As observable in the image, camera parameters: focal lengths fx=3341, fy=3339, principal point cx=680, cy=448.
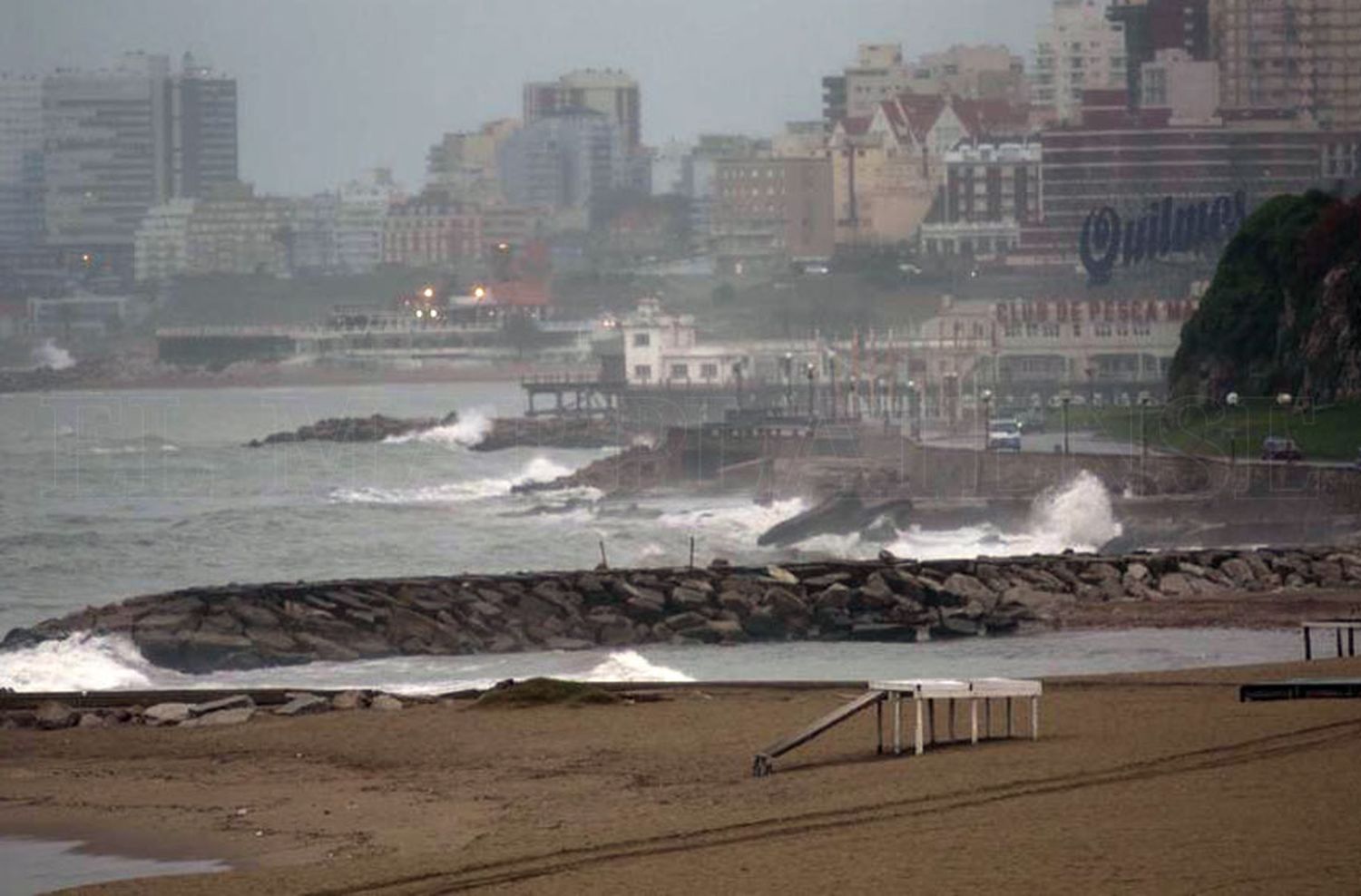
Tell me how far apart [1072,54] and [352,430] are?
59.5 m

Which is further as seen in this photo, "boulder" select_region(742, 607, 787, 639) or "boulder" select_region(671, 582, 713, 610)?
"boulder" select_region(671, 582, 713, 610)

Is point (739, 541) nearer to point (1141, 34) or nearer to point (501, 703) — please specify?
point (501, 703)

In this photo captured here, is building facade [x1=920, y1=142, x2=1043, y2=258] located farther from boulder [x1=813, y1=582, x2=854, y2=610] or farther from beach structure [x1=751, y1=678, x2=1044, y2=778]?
beach structure [x1=751, y1=678, x2=1044, y2=778]

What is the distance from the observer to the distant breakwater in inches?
874

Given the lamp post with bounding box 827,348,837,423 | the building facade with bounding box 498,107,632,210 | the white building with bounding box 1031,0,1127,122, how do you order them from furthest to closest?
the building facade with bounding box 498,107,632,210 < the white building with bounding box 1031,0,1127,122 < the lamp post with bounding box 827,348,837,423

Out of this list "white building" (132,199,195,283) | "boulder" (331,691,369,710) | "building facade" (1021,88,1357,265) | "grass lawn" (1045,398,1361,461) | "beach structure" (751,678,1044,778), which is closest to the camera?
"beach structure" (751,678,1044,778)

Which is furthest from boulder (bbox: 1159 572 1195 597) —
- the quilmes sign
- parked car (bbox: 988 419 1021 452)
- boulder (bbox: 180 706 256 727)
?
the quilmes sign

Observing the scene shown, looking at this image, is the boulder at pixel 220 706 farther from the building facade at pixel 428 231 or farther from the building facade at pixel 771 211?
the building facade at pixel 428 231

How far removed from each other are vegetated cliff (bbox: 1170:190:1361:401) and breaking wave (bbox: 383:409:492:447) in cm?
2899

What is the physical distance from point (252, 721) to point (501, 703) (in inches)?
45.4

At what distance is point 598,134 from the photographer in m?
169

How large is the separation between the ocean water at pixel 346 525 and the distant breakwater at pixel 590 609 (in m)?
0.73

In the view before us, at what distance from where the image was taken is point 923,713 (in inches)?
514

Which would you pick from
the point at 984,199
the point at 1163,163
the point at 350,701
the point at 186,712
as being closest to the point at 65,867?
the point at 186,712
